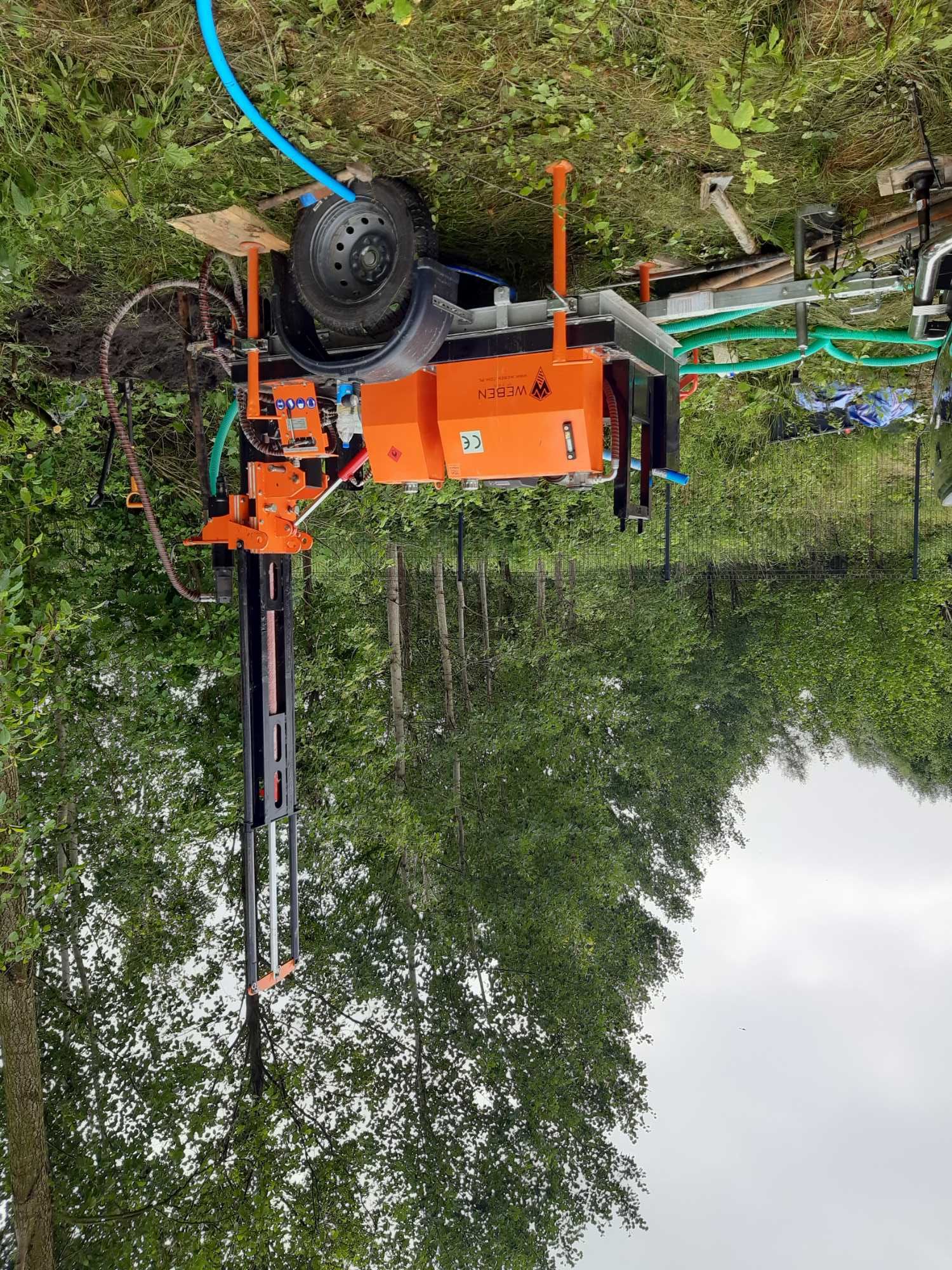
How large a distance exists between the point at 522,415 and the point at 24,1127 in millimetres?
5542

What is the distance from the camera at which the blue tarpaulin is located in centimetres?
529

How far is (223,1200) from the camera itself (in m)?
5.44

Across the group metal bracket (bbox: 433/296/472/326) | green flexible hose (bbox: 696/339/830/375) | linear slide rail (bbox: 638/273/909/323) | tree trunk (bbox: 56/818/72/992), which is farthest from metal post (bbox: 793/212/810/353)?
tree trunk (bbox: 56/818/72/992)

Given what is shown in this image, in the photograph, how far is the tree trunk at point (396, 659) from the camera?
7.62 meters

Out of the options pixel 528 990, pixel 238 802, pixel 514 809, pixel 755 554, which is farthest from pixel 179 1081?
pixel 755 554

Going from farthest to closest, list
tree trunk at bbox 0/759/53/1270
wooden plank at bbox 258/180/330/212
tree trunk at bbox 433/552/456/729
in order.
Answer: tree trunk at bbox 433/552/456/729 → tree trunk at bbox 0/759/53/1270 → wooden plank at bbox 258/180/330/212

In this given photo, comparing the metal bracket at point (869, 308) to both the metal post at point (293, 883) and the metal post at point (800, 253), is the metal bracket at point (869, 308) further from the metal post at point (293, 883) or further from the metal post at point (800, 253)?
the metal post at point (293, 883)

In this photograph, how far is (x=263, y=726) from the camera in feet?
11.8

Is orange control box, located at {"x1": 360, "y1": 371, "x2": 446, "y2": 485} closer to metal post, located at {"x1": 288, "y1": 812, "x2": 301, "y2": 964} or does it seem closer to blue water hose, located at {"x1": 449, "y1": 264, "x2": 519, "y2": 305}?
blue water hose, located at {"x1": 449, "y1": 264, "x2": 519, "y2": 305}

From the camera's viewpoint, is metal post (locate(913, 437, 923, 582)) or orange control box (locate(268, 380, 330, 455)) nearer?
orange control box (locate(268, 380, 330, 455))

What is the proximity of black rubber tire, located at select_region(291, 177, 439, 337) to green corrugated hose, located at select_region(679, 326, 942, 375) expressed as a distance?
132 centimetres

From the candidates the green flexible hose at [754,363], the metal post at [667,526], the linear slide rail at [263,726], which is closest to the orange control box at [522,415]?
the linear slide rail at [263,726]

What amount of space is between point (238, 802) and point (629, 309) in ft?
13.4

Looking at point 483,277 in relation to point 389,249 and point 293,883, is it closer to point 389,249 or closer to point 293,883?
point 389,249
